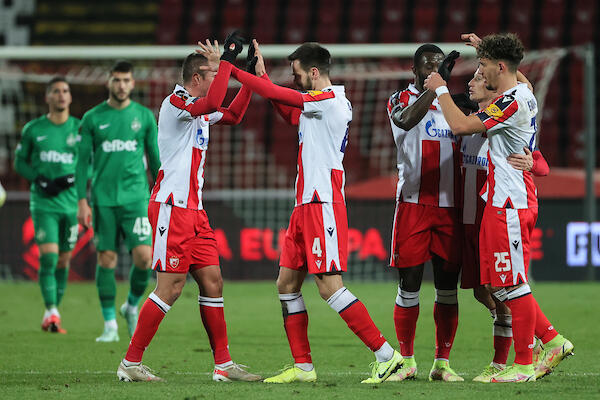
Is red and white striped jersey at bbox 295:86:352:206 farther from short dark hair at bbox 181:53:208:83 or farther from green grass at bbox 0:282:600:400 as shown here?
green grass at bbox 0:282:600:400

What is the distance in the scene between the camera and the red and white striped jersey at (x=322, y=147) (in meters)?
4.88

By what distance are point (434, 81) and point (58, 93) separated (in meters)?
4.40

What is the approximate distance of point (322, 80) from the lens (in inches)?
197

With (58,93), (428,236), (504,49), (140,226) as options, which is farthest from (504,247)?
(58,93)

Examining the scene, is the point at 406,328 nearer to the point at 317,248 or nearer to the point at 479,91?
the point at 317,248

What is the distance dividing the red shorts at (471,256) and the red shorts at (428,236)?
0.04 m

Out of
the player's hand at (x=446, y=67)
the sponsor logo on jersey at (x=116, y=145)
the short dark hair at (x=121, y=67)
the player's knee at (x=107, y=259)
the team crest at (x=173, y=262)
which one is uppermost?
the short dark hair at (x=121, y=67)

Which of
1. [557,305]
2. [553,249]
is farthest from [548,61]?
[557,305]

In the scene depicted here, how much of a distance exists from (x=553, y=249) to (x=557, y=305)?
2.60 meters

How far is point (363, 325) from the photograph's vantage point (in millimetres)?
4797

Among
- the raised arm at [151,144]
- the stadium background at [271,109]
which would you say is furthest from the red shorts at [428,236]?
the stadium background at [271,109]

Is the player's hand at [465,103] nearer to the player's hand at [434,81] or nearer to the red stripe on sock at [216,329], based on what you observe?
the player's hand at [434,81]

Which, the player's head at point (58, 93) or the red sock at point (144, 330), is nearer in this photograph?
the red sock at point (144, 330)

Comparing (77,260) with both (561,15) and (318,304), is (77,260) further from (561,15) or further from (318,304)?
(561,15)
